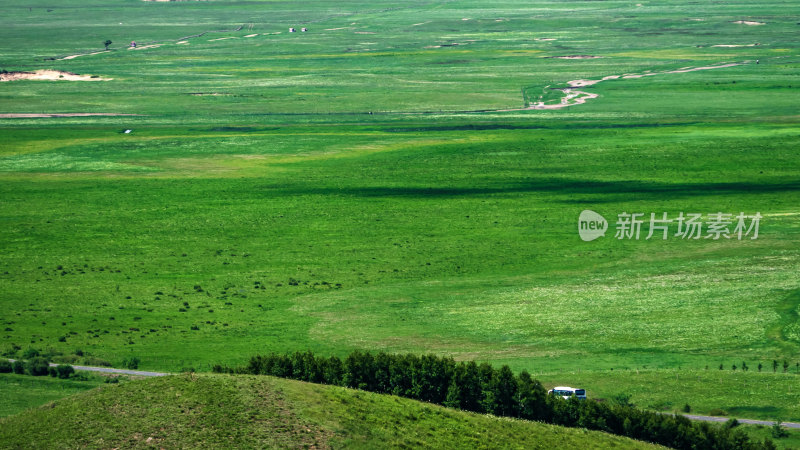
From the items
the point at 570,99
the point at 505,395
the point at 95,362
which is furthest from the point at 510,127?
the point at 505,395

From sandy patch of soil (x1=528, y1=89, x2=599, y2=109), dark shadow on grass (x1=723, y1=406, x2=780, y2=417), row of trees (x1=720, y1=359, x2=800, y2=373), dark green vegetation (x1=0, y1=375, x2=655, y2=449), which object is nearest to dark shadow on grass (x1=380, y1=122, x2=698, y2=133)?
sandy patch of soil (x1=528, y1=89, x2=599, y2=109)

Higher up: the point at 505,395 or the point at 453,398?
the point at 505,395

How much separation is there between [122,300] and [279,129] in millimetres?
76543

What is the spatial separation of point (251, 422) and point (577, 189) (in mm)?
76286

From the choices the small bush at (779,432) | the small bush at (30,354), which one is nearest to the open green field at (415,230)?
the small bush at (30,354)

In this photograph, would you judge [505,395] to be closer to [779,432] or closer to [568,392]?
[568,392]

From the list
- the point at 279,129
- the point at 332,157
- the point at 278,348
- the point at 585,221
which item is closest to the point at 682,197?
the point at 585,221

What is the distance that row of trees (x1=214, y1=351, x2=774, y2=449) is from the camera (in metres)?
47.9

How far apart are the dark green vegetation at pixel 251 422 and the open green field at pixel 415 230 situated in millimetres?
14469

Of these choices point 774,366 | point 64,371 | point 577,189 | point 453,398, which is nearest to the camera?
point 453,398

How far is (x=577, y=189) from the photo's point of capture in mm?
110562

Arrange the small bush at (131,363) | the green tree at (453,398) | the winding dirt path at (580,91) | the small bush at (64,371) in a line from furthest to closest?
the winding dirt path at (580,91) → the small bush at (131,363) → the small bush at (64,371) → the green tree at (453,398)

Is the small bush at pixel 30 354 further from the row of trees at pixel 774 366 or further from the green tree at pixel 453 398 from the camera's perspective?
the row of trees at pixel 774 366

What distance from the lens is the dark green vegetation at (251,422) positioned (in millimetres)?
39000
